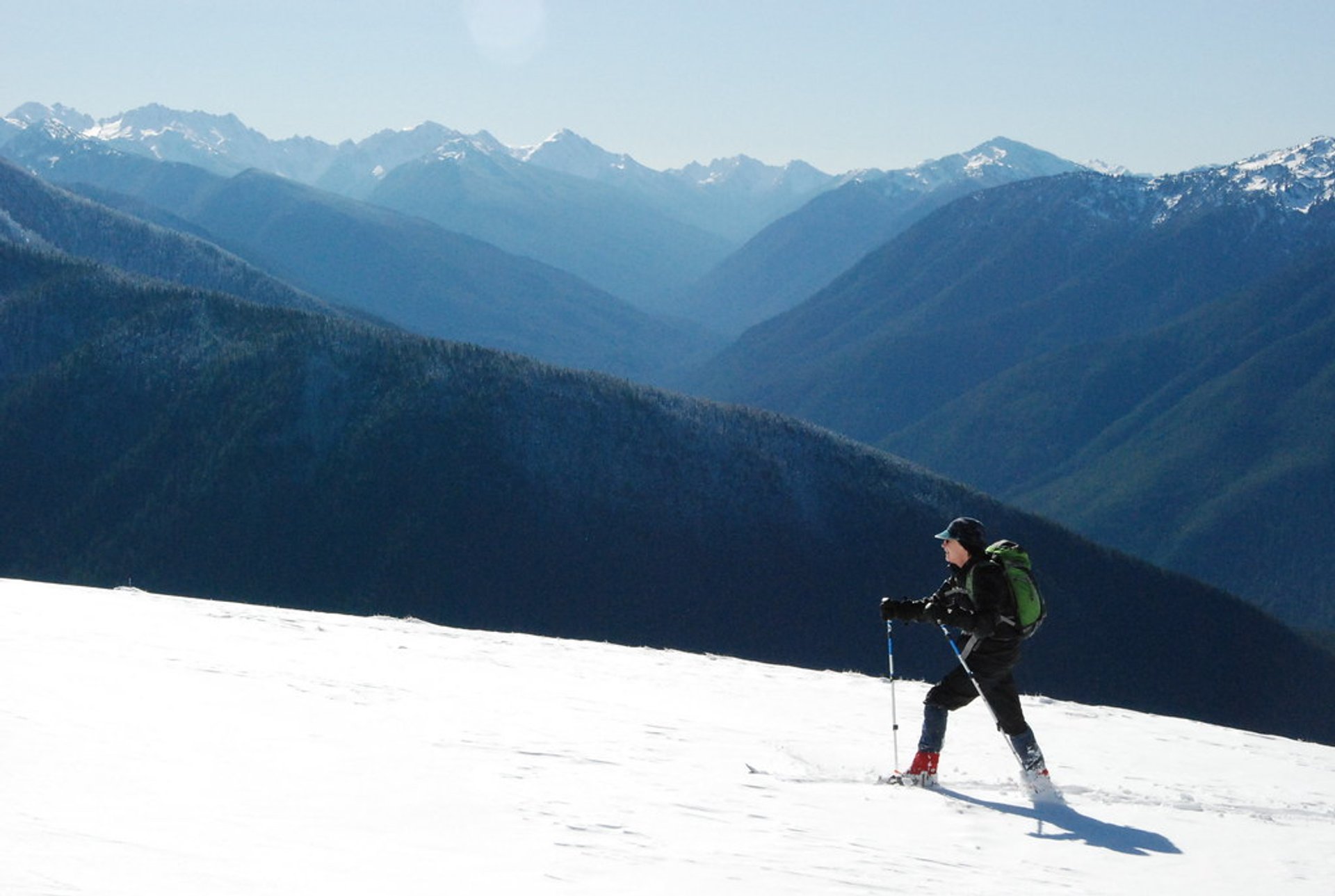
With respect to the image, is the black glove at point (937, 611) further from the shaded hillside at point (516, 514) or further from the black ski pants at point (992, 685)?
the shaded hillside at point (516, 514)

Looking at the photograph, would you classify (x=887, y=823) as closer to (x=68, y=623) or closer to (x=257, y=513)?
(x=68, y=623)

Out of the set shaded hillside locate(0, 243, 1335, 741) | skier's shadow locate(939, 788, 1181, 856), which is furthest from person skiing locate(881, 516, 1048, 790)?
shaded hillside locate(0, 243, 1335, 741)

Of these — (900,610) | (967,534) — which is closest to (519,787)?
(900,610)

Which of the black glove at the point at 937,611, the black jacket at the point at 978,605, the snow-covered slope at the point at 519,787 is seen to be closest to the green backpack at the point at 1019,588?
the black jacket at the point at 978,605

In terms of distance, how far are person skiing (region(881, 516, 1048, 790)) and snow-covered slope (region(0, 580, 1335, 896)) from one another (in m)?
0.57

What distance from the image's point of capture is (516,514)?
142750 mm

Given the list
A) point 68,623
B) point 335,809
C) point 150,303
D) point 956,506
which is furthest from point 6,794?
point 150,303

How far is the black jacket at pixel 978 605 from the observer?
1306 cm

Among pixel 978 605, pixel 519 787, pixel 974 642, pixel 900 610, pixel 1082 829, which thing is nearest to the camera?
pixel 519 787

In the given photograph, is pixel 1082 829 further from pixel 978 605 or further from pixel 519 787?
pixel 519 787

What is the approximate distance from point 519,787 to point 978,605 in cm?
510

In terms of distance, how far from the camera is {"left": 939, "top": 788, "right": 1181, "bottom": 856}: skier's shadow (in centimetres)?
1205

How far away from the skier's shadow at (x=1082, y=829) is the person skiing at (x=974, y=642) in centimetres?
44

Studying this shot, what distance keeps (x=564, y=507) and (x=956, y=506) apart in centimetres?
5147
